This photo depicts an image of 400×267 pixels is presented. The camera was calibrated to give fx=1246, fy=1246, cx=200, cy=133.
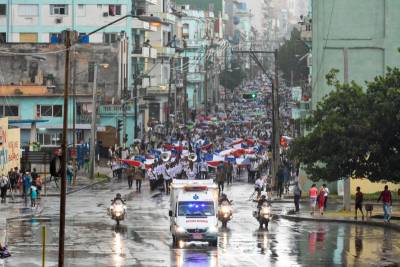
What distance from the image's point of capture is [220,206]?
4741 centimetres

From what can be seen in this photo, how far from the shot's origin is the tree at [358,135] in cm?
4984

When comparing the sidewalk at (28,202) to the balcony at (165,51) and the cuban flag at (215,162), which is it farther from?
the balcony at (165,51)

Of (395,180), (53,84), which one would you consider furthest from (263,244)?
(53,84)

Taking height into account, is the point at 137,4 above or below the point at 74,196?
above

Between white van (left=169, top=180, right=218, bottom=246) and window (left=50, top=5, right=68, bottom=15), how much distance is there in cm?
8238

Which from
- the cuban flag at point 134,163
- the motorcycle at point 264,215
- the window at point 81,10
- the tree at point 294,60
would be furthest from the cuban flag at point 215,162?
the tree at point 294,60

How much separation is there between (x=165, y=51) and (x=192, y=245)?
10111 cm

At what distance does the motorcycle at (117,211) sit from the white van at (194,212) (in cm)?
600

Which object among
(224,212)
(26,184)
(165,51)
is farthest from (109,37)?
(224,212)

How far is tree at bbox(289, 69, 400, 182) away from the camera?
4984cm

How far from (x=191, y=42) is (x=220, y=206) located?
132185 millimetres

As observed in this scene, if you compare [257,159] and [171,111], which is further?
[171,111]

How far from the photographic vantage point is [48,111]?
99.2 meters

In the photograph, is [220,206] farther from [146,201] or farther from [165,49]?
[165,49]
